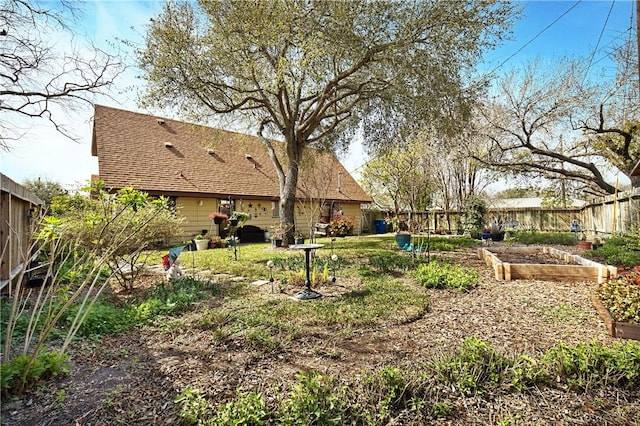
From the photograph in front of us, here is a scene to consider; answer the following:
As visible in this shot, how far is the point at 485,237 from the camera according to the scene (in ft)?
43.3

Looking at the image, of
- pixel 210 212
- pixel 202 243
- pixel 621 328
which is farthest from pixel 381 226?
pixel 621 328

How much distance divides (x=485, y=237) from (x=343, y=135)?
7236mm

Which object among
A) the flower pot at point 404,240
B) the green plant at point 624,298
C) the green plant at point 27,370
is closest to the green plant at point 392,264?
the flower pot at point 404,240

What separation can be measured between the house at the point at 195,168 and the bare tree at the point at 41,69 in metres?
4.75

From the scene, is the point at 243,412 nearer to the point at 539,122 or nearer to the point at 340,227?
the point at 539,122

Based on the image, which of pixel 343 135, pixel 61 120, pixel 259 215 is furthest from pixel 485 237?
pixel 61 120

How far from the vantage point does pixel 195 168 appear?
14188 mm

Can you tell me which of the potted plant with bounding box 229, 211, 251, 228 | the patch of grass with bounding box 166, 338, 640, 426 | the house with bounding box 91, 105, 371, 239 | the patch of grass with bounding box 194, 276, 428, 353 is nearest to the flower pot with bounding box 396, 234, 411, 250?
the house with bounding box 91, 105, 371, 239

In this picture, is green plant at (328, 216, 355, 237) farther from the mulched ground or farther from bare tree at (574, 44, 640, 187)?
the mulched ground

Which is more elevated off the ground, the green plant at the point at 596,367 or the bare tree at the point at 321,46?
the bare tree at the point at 321,46

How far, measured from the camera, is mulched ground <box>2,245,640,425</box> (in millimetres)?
2181

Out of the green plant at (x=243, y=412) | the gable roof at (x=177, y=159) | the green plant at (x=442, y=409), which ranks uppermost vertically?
the gable roof at (x=177, y=159)

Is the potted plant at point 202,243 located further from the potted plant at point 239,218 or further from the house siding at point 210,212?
the potted plant at point 239,218

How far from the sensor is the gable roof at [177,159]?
12023 millimetres
